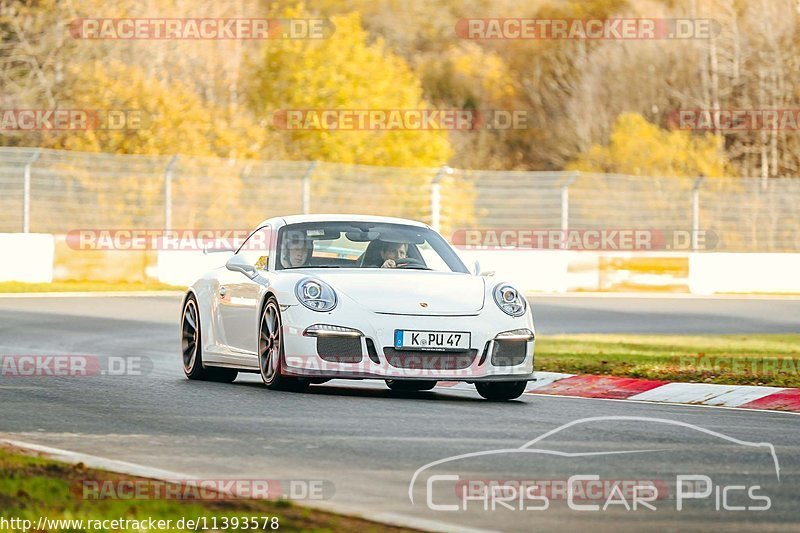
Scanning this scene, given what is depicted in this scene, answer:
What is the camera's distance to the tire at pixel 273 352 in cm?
1155

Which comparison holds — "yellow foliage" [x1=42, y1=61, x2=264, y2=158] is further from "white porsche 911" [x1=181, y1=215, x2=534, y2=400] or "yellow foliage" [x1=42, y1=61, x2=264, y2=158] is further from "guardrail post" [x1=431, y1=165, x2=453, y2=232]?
"white porsche 911" [x1=181, y1=215, x2=534, y2=400]

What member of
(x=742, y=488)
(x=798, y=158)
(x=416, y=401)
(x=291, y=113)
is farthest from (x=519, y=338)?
(x=798, y=158)

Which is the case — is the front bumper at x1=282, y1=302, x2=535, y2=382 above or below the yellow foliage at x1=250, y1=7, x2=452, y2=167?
below

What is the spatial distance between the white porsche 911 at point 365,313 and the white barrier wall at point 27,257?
16.6 meters

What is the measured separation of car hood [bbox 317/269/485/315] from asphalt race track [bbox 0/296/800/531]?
65 centimetres

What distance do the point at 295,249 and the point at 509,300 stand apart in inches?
67.5

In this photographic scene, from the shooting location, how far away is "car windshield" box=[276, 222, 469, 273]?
1230cm

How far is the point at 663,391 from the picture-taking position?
41.3ft
